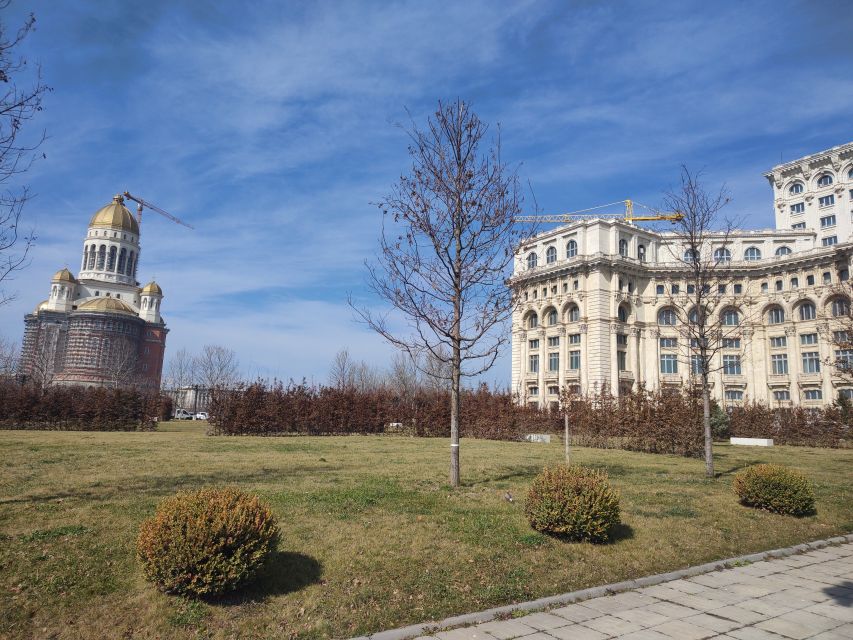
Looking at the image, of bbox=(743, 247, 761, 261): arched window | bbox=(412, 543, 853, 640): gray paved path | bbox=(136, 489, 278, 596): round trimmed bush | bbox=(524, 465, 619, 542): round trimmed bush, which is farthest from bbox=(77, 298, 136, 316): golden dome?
bbox=(412, 543, 853, 640): gray paved path

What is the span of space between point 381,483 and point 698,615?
291 inches

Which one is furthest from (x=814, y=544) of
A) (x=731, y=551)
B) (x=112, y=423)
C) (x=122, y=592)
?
(x=112, y=423)

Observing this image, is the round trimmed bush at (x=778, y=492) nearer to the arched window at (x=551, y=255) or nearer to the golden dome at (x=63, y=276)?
the arched window at (x=551, y=255)

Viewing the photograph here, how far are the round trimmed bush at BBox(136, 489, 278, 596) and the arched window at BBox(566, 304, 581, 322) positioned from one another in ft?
212

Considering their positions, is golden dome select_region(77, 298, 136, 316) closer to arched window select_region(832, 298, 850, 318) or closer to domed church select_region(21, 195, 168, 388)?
domed church select_region(21, 195, 168, 388)

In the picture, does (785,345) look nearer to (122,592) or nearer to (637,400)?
(637,400)

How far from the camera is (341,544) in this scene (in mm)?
7770

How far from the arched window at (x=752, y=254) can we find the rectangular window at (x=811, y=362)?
13.9 meters

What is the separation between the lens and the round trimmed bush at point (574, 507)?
8.50 m

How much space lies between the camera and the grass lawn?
18.6 feet

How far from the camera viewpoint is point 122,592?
5.93m

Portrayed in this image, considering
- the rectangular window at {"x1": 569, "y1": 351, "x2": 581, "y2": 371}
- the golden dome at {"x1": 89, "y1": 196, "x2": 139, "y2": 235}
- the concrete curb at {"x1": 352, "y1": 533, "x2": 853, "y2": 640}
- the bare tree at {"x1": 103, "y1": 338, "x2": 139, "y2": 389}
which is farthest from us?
the golden dome at {"x1": 89, "y1": 196, "x2": 139, "y2": 235}

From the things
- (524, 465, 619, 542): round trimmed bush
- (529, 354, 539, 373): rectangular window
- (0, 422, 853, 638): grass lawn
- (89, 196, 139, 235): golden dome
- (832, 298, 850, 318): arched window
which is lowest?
(0, 422, 853, 638): grass lawn

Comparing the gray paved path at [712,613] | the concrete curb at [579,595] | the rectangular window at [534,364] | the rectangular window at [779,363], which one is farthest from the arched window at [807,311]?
the gray paved path at [712,613]
